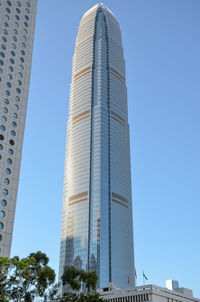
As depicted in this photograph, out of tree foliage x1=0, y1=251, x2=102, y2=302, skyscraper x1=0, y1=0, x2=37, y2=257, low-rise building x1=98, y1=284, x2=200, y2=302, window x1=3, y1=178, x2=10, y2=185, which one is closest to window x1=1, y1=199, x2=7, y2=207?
skyscraper x1=0, y1=0, x2=37, y2=257

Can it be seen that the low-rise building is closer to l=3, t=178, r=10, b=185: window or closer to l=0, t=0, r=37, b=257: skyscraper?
l=0, t=0, r=37, b=257: skyscraper

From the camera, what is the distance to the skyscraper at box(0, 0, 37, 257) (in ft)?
229

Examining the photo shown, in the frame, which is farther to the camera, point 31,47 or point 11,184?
point 31,47

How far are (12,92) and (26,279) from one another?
46109mm

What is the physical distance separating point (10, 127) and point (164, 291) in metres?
67.3

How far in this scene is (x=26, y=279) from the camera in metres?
44.0

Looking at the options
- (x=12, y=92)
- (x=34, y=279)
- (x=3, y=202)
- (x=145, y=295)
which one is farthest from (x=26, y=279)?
(x=145, y=295)

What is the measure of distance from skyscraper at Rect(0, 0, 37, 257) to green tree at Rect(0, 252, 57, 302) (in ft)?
70.4

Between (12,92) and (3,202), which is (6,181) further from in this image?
(12,92)

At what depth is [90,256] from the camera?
195625 mm

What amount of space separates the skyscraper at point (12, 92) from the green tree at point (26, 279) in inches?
845

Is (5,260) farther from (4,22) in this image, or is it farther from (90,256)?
(90,256)

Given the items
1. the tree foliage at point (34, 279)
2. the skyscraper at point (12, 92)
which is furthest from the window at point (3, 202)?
the tree foliage at point (34, 279)

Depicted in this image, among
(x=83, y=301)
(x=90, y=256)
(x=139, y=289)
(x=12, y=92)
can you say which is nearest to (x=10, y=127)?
(x=12, y=92)
